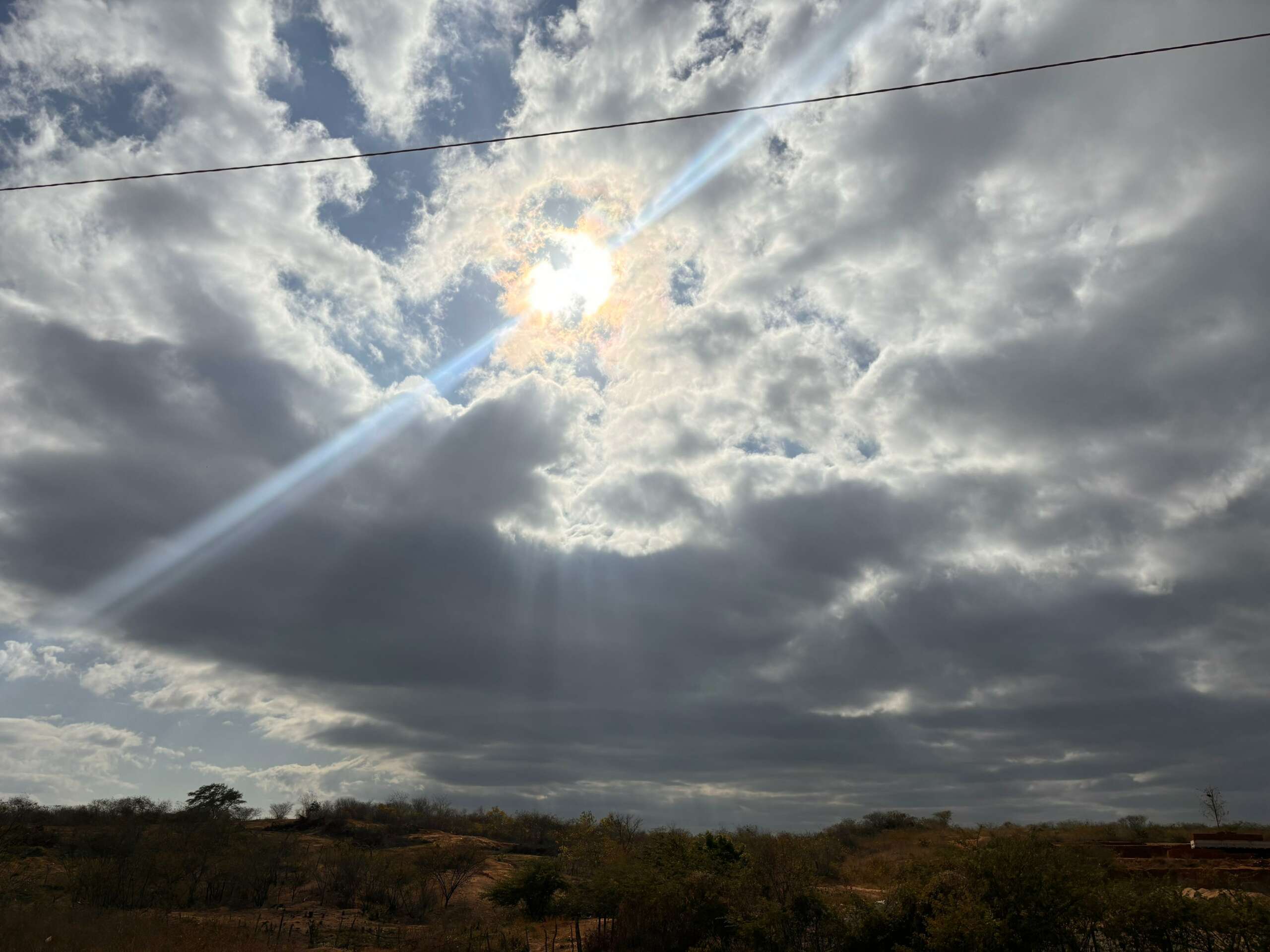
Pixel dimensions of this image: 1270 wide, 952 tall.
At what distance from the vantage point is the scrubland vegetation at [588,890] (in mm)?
22703

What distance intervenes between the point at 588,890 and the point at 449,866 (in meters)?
33.9

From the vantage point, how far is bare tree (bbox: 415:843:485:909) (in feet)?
213

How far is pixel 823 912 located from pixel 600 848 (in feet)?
66.7

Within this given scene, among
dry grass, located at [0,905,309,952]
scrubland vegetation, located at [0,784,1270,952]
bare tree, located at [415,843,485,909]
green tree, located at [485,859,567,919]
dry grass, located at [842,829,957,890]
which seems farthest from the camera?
bare tree, located at [415,843,485,909]

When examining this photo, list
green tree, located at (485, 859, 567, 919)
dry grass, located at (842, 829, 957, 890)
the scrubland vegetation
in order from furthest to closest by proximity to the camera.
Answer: dry grass, located at (842, 829, 957, 890), green tree, located at (485, 859, 567, 919), the scrubland vegetation

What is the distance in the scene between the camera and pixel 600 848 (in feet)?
152

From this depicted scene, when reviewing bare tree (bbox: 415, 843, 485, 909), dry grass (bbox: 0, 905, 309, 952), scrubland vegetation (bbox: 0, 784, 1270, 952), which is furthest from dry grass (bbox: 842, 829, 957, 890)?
dry grass (bbox: 0, 905, 309, 952)

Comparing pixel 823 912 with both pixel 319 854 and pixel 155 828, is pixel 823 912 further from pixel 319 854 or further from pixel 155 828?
pixel 155 828

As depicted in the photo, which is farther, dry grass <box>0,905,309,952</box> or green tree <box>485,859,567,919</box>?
green tree <box>485,859,567,919</box>

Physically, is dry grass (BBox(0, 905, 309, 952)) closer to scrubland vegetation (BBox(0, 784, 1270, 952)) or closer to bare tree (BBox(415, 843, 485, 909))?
scrubland vegetation (BBox(0, 784, 1270, 952))

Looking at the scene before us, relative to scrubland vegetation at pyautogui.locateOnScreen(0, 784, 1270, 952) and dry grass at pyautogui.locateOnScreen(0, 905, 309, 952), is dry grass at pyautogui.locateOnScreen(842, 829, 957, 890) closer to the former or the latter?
scrubland vegetation at pyautogui.locateOnScreen(0, 784, 1270, 952)

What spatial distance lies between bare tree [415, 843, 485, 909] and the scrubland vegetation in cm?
20

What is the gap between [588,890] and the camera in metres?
37.8

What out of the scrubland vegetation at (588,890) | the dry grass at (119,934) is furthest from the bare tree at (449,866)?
the dry grass at (119,934)
